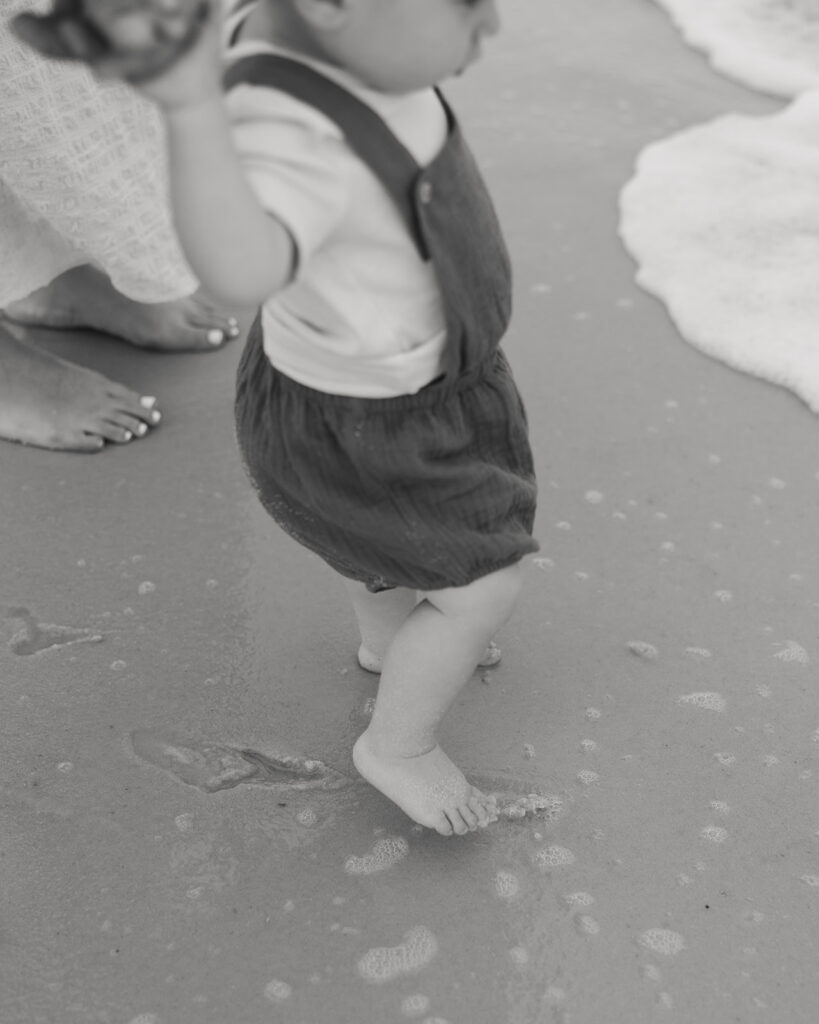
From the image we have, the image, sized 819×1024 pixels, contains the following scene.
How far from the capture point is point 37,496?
79.8 inches

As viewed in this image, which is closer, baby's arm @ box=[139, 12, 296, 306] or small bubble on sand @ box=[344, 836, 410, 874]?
baby's arm @ box=[139, 12, 296, 306]

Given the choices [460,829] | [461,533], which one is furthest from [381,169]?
[460,829]

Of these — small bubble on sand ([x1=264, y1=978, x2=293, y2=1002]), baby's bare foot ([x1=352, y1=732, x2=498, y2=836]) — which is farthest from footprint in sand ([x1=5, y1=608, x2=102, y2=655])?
small bubble on sand ([x1=264, y1=978, x2=293, y2=1002])

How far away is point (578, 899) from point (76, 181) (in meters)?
1.31

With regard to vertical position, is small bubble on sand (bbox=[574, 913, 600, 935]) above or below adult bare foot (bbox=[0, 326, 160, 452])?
above

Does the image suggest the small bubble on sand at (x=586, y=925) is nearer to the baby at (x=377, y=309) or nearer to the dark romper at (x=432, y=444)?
the baby at (x=377, y=309)

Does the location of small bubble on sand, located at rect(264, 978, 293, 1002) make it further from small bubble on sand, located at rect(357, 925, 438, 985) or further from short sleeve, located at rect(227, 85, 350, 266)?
short sleeve, located at rect(227, 85, 350, 266)

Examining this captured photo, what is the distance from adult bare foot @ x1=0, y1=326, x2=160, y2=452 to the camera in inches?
83.1

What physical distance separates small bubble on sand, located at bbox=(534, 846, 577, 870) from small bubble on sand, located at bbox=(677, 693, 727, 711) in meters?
0.29

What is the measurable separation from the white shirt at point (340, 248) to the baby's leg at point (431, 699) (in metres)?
0.26

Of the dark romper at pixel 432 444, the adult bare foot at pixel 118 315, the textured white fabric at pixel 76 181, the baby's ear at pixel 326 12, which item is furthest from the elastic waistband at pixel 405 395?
the adult bare foot at pixel 118 315

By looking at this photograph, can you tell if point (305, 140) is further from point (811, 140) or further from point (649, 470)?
point (811, 140)

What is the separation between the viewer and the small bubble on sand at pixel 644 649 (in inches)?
68.6

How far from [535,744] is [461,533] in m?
0.43
